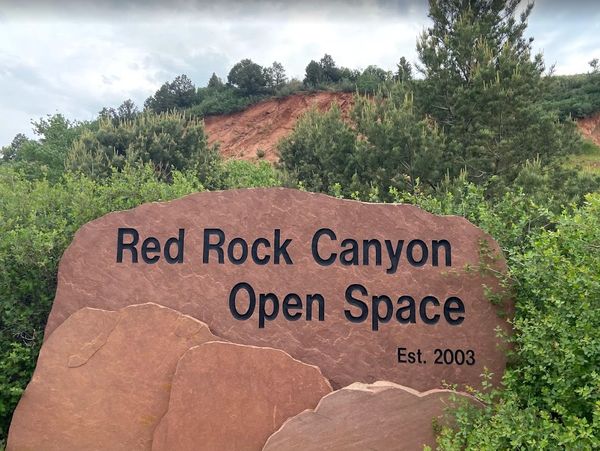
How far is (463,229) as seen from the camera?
3.97 meters

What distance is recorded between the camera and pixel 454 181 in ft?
35.9

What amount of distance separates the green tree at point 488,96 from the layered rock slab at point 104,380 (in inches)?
378

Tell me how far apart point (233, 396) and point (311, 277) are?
975mm

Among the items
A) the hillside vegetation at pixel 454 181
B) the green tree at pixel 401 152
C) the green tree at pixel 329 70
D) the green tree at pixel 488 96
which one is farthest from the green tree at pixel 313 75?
the green tree at pixel 401 152

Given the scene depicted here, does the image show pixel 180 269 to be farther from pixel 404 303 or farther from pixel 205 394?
pixel 404 303

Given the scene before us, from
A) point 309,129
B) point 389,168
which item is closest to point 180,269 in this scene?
point 389,168

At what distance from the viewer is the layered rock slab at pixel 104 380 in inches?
148

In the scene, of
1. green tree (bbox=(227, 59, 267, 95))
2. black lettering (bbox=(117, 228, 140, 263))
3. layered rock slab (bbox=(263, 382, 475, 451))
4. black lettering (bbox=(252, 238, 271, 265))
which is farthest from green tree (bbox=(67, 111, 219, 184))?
green tree (bbox=(227, 59, 267, 95))

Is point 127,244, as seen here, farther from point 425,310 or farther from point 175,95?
point 175,95

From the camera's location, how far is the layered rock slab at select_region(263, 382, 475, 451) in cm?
354

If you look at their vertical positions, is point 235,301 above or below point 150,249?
below

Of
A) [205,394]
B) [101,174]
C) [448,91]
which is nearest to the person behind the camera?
[205,394]

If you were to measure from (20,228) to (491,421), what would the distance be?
14.0ft

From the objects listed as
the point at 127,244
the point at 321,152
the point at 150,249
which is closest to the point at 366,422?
the point at 150,249
